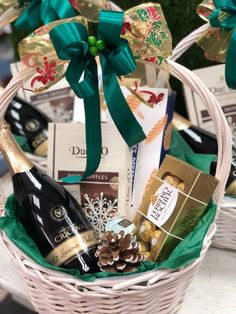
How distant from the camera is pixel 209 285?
89 centimetres

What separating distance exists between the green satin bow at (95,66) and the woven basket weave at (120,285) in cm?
8

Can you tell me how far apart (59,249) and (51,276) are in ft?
0.28

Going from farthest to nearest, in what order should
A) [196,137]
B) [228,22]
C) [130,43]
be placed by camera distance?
[196,137] → [228,22] → [130,43]

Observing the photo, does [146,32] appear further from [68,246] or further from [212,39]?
[68,246]

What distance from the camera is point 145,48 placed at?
0.75m

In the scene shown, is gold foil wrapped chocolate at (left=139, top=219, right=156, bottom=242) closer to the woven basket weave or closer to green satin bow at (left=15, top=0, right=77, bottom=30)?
the woven basket weave

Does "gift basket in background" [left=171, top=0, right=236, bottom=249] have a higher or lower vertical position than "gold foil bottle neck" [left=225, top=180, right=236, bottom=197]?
higher

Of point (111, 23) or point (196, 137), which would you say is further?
point (196, 137)

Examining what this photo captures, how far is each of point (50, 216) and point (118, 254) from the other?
18cm

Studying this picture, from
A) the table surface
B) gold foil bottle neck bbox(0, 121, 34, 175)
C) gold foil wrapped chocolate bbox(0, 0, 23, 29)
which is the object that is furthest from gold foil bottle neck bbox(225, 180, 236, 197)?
gold foil wrapped chocolate bbox(0, 0, 23, 29)

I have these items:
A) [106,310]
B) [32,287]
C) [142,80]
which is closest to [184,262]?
[106,310]

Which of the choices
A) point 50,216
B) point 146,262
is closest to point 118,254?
point 146,262

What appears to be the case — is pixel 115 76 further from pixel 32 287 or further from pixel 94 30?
pixel 32 287

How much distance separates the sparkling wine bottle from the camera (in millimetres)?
1164
